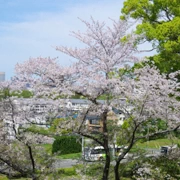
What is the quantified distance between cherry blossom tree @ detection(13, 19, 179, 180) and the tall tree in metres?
5.03

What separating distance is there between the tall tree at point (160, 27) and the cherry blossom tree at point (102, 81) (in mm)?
5035

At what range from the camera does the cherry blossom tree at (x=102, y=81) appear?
5.93 m

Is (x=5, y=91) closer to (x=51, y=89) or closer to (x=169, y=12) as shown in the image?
(x=51, y=89)

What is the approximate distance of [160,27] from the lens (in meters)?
12.3

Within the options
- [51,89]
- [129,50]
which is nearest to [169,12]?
[129,50]

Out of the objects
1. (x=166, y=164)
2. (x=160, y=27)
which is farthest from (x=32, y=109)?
(x=160, y=27)

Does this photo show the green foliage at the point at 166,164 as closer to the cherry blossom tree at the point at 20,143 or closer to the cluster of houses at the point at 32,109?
the cluster of houses at the point at 32,109

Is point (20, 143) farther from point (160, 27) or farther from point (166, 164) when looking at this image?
point (160, 27)

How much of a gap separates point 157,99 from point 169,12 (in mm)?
8215

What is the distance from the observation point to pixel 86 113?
638 cm

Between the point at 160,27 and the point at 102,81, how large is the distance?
7.09 metres

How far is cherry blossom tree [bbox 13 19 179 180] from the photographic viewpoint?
19.5ft

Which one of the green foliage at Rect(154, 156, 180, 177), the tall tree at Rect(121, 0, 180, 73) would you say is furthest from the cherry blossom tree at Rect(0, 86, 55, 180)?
the tall tree at Rect(121, 0, 180, 73)

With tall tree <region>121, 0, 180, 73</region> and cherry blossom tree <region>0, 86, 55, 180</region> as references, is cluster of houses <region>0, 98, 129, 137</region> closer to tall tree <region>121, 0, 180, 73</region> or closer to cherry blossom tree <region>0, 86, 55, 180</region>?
cherry blossom tree <region>0, 86, 55, 180</region>
